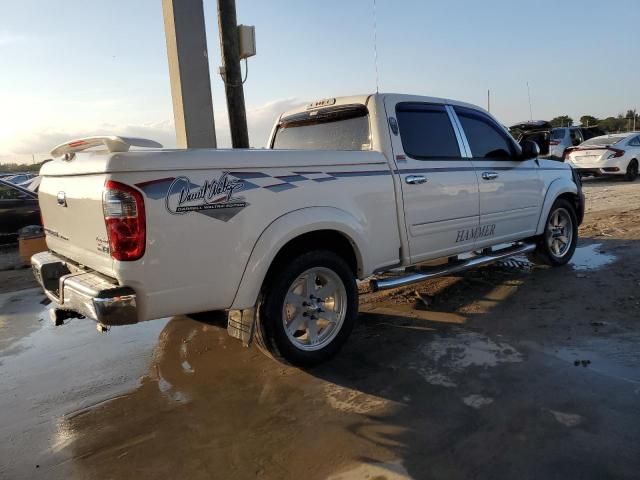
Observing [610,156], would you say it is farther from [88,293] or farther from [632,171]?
[88,293]

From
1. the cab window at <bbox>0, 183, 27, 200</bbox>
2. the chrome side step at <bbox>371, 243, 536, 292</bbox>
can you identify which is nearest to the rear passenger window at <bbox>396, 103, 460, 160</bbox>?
the chrome side step at <bbox>371, 243, 536, 292</bbox>

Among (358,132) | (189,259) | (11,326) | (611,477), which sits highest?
(358,132)

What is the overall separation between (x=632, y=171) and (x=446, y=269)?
14.0m

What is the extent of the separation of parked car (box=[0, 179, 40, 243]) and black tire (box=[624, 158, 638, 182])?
1611 cm

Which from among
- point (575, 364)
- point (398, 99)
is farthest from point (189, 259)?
point (575, 364)

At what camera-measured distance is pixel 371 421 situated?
10.1ft

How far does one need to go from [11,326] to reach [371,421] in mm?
4250

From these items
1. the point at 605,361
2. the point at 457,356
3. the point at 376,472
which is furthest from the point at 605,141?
the point at 376,472

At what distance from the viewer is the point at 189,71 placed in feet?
24.0

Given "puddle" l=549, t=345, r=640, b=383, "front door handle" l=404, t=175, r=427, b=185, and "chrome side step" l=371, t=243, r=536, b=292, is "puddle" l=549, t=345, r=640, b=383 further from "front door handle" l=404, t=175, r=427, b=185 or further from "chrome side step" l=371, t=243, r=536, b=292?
"front door handle" l=404, t=175, r=427, b=185

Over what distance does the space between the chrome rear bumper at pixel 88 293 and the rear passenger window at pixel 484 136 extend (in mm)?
3649

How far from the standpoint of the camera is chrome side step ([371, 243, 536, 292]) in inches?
168

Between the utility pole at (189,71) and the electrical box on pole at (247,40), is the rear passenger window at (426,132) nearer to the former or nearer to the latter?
the electrical box on pole at (247,40)

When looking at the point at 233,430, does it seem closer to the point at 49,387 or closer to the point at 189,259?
the point at 189,259
